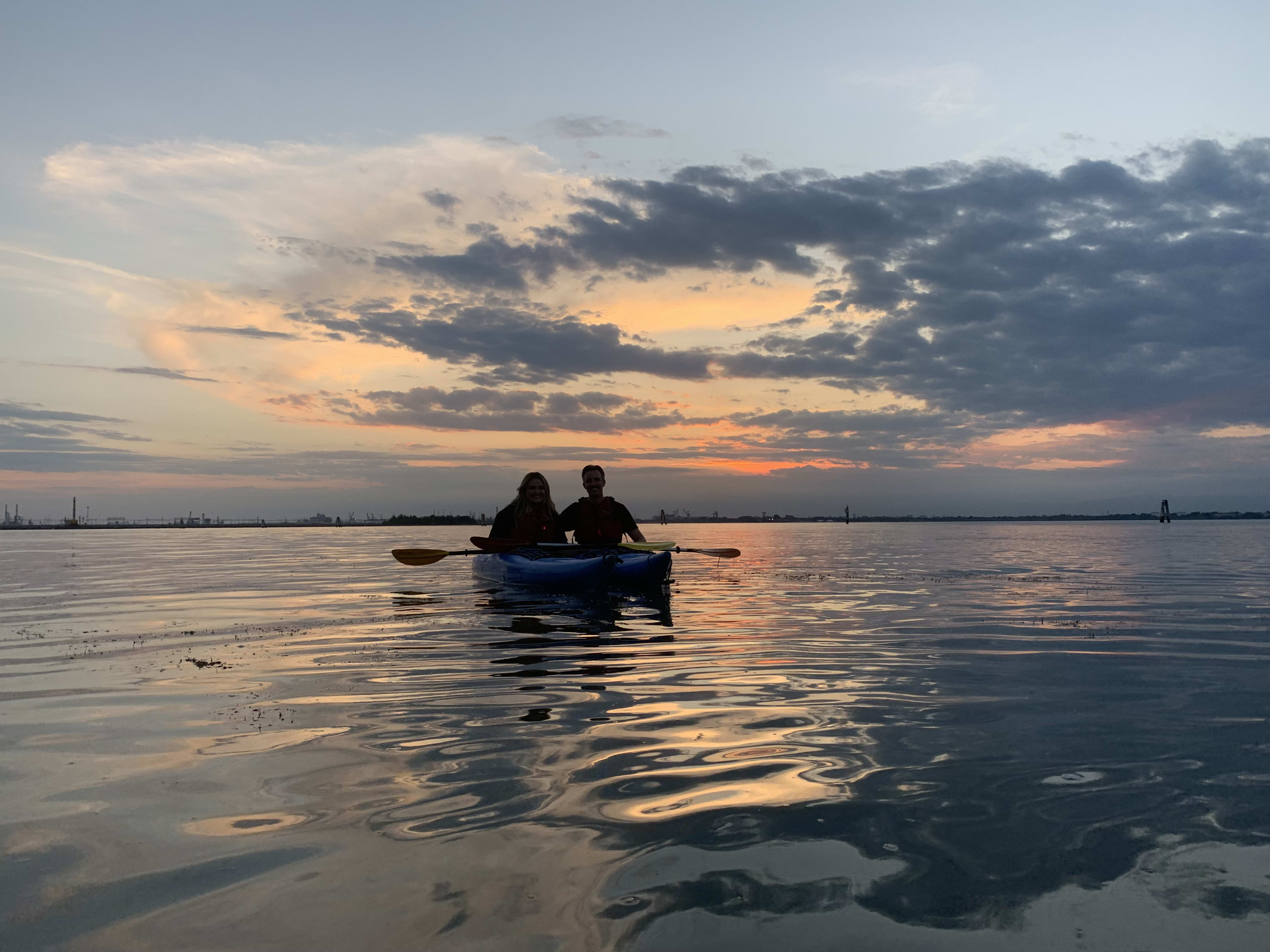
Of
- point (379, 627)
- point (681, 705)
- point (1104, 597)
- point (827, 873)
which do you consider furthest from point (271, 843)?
point (1104, 597)

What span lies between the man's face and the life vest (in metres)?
0.39

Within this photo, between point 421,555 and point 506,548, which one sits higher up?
point 506,548

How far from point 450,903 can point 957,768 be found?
10.8 ft

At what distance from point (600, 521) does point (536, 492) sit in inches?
62.9

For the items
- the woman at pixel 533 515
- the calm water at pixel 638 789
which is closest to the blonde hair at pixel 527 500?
the woman at pixel 533 515

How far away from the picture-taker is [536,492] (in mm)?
18062

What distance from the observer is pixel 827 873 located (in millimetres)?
3523

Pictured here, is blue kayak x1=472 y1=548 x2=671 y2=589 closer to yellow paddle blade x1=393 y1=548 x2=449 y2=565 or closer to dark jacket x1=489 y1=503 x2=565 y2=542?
dark jacket x1=489 y1=503 x2=565 y2=542

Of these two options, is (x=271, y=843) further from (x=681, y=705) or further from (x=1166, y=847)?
(x=1166, y=847)

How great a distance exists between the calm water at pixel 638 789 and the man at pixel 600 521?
21.4 ft

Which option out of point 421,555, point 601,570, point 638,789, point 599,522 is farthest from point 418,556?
point 638,789

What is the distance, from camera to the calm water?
10.3 feet

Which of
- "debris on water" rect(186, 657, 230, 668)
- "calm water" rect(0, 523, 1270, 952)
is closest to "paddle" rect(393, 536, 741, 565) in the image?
"calm water" rect(0, 523, 1270, 952)

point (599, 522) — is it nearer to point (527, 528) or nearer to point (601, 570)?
point (527, 528)
